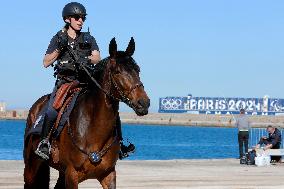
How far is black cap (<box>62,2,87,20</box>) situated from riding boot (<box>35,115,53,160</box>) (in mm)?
1424

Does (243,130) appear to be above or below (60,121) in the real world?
below

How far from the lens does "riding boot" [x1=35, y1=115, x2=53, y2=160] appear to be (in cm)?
1152

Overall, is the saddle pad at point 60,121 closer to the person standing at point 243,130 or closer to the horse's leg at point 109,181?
the horse's leg at point 109,181

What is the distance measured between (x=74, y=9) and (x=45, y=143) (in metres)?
1.83

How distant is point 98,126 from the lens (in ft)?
35.4

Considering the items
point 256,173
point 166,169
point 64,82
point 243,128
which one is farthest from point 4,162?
point 64,82

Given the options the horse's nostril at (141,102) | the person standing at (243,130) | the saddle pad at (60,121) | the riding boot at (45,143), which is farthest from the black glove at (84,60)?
the person standing at (243,130)

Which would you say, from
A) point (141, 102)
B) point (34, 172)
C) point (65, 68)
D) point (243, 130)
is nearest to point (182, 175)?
point (243, 130)

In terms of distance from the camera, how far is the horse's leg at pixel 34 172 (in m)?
12.5

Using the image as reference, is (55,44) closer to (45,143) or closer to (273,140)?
(45,143)

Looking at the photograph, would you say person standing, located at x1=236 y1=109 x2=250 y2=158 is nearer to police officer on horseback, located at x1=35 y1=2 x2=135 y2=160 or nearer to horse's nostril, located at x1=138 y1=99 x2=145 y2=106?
police officer on horseback, located at x1=35 y1=2 x2=135 y2=160

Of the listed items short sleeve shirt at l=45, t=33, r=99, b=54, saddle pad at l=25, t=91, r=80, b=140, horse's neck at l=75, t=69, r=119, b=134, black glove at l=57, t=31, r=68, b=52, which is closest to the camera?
horse's neck at l=75, t=69, r=119, b=134

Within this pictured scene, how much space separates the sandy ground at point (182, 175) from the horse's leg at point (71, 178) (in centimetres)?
671

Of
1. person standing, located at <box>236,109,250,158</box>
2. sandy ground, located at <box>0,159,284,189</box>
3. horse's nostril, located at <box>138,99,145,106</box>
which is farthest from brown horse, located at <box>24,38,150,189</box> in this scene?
person standing, located at <box>236,109,250,158</box>
